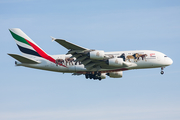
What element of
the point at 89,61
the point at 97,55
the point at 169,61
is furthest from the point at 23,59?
the point at 169,61

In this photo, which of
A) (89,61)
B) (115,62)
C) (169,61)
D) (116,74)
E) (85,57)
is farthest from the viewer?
(116,74)

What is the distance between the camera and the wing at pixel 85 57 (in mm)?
51188

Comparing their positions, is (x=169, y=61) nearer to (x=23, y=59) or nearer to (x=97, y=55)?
(x=97, y=55)

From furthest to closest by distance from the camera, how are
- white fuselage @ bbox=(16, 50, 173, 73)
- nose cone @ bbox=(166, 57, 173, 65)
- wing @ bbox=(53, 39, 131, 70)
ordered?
1. nose cone @ bbox=(166, 57, 173, 65)
2. white fuselage @ bbox=(16, 50, 173, 73)
3. wing @ bbox=(53, 39, 131, 70)

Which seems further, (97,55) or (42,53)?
(42,53)

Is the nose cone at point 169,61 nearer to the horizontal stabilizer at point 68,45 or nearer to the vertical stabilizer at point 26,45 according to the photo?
the horizontal stabilizer at point 68,45

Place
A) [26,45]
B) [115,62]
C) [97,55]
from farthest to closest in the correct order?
[26,45], [115,62], [97,55]

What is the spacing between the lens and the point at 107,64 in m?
55.6

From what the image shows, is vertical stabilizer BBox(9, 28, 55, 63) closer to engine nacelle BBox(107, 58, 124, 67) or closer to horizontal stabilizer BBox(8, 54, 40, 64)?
horizontal stabilizer BBox(8, 54, 40, 64)

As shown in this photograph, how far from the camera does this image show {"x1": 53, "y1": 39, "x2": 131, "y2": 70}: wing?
5119 cm

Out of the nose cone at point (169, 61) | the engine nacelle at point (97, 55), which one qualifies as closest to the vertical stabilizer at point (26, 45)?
the engine nacelle at point (97, 55)

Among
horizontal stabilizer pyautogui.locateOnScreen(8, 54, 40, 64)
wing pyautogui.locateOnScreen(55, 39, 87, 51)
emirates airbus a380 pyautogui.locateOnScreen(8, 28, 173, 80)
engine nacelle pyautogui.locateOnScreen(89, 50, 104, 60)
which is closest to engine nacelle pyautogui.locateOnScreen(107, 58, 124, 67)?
emirates airbus a380 pyautogui.locateOnScreen(8, 28, 173, 80)

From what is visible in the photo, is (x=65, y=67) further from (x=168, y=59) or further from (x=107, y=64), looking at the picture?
(x=168, y=59)

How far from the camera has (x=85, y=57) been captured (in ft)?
179
